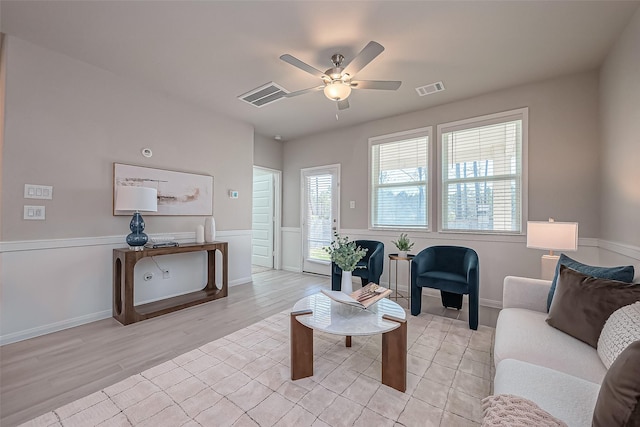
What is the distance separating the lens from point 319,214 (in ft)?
16.9

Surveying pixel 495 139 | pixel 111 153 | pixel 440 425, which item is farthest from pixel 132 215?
pixel 495 139

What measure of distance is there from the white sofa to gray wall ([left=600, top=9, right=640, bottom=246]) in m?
1.04

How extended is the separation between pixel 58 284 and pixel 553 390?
3952 millimetres

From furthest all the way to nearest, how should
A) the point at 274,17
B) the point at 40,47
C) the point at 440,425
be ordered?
the point at 40,47
the point at 274,17
the point at 440,425

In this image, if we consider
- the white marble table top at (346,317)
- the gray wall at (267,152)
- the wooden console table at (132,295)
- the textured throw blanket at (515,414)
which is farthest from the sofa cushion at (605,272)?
the gray wall at (267,152)

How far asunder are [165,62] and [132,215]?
179 centimetres

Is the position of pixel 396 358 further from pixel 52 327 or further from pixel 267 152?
pixel 267 152

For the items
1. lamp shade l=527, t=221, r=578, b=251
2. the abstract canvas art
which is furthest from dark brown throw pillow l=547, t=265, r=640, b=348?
the abstract canvas art

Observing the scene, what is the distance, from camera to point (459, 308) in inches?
128

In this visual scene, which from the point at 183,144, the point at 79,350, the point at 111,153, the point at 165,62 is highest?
the point at 165,62

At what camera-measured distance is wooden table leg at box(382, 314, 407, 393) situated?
1.77m

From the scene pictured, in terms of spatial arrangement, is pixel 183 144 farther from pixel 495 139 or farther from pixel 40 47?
pixel 495 139

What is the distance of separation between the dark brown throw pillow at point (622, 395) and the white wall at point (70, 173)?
13.0 ft

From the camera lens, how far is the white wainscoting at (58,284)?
7.91ft
